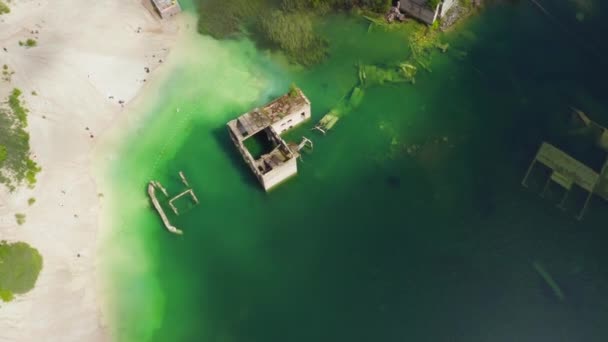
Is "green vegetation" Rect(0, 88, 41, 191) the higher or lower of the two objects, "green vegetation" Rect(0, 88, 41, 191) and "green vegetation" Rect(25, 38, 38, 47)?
the lower

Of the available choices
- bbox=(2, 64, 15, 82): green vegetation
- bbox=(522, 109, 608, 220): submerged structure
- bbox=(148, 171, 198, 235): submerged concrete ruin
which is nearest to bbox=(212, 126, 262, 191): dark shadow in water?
bbox=(148, 171, 198, 235): submerged concrete ruin

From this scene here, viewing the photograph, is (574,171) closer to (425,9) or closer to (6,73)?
(425,9)

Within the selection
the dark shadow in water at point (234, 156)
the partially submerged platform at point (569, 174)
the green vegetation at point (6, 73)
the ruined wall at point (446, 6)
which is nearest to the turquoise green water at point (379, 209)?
the dark shadow in water at point (234, 156)

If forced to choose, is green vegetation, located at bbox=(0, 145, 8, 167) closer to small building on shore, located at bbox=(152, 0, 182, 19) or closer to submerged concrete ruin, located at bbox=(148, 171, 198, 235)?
submerged concrete ruin, located at bbox=(148, 171, 198, 235)

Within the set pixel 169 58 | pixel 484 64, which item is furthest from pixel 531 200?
pixel 169 58

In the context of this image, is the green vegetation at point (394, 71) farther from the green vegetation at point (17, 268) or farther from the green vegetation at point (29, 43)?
the green vegetation at point (29, 43)
